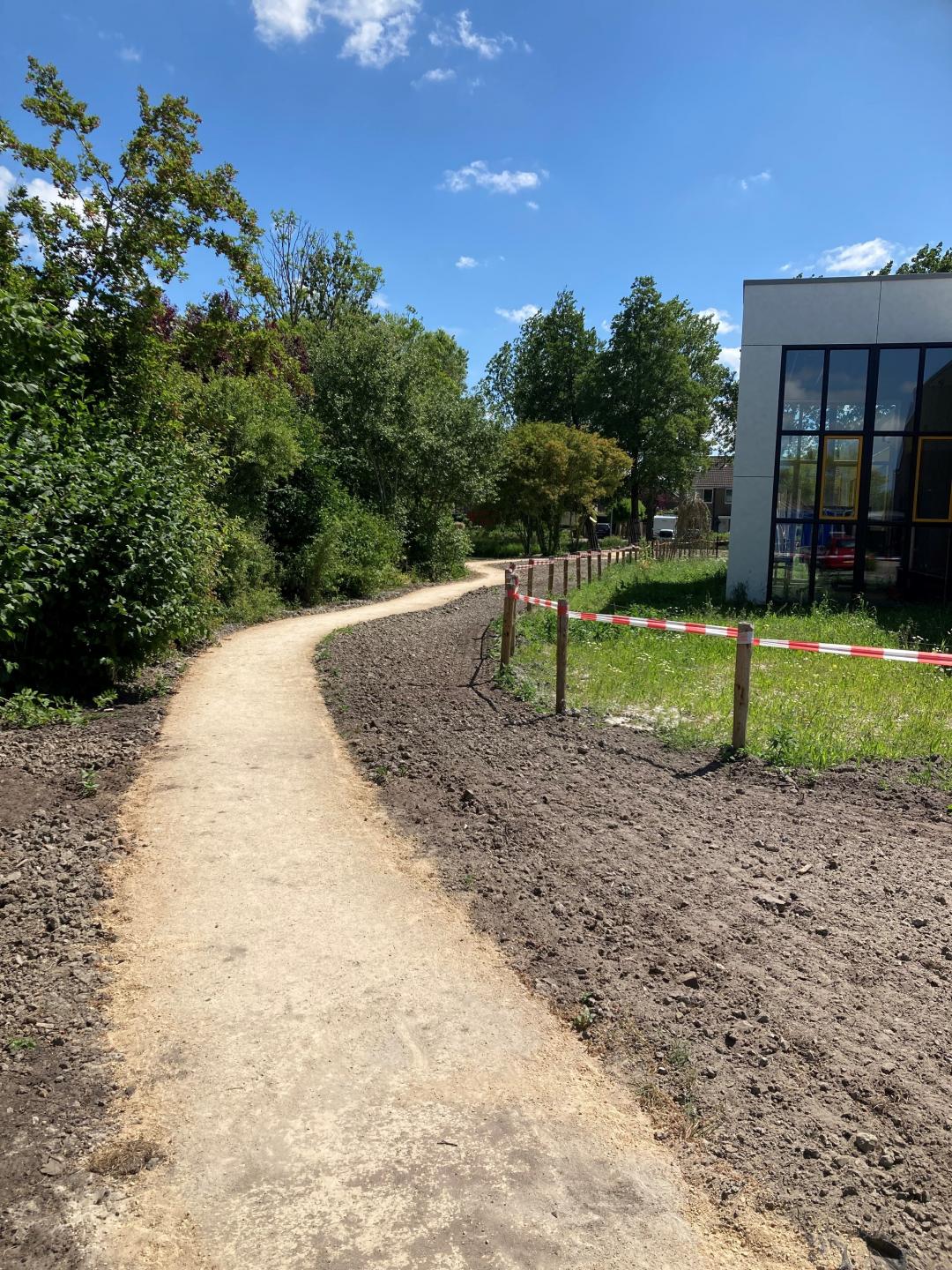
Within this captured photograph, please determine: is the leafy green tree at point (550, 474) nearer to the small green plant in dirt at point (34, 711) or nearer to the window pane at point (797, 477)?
the window pane at point (797, 477)

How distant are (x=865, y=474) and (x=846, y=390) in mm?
1835

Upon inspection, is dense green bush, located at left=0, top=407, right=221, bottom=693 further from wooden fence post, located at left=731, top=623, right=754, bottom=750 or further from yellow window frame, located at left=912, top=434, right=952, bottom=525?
yellow window frame, located at left=912, top=434, right=952, bottom=525

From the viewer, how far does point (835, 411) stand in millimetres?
16844

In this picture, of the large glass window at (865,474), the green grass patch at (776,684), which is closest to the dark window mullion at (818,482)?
the large glass window at (865,474)

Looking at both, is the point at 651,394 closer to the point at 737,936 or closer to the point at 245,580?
the point at 245,580

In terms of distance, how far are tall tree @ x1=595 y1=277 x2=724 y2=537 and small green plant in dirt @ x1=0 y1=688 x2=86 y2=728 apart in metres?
40.3

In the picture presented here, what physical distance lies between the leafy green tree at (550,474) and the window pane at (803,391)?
1578cm

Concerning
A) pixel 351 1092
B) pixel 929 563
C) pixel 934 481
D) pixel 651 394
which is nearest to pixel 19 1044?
pixel 351 1092

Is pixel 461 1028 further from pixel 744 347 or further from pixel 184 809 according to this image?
pixel 744 347

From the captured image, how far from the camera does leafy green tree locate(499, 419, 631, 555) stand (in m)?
33.6

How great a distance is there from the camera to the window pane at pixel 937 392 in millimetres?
16172

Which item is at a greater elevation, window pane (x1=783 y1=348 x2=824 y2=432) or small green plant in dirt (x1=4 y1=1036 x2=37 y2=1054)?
window pane (x1=783 y1=348 x2=824 y2=432)

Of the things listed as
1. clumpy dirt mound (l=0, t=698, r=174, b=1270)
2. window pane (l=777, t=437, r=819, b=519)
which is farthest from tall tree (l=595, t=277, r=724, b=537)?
clumpy dirt mound (l=0, t=698, r=174, b=1270)

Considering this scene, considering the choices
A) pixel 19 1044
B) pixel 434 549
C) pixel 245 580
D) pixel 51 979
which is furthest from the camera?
pixel 434 549
